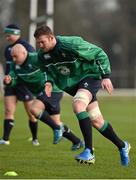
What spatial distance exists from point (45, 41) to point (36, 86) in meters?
3.61

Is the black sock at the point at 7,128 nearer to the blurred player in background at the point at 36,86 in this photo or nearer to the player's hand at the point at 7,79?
the blurred player in background at the point at 36,86

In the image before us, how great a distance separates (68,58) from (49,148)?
3.07m

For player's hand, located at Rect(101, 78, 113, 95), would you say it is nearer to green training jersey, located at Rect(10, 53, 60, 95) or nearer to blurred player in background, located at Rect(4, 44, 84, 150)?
blurred player in background, located at Rect(4, 44, 84, 150)

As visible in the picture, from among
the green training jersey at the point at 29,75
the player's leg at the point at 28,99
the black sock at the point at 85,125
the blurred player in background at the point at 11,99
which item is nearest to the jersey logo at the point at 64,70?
the black sock at the point at 85,125

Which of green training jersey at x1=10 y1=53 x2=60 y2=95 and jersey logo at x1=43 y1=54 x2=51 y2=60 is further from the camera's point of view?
green training jersey at x1=10 y1=53 x2=60 y2=95

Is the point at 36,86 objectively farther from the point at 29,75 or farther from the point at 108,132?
the point at 108,132

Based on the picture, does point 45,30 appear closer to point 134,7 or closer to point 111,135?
point 111,135

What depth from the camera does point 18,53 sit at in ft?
43.1

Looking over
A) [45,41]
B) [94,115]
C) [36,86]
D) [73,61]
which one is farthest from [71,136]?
[45,41]

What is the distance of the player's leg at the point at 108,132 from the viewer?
405 inches

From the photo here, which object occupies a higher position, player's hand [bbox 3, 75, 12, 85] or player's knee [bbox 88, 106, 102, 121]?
player's knee [bbox 88, 106, 102, 121]

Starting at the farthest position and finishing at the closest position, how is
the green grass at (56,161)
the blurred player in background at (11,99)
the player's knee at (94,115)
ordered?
the blurred player in background at (11,99) < the player's knee at (94,115) < the green grass at (56,161)

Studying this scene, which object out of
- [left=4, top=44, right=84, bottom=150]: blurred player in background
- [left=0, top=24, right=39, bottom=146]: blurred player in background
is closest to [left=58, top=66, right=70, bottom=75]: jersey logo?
[left=4, top=44, right=84, bottom=150]: blurred player in background

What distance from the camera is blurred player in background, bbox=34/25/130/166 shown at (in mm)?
10102
